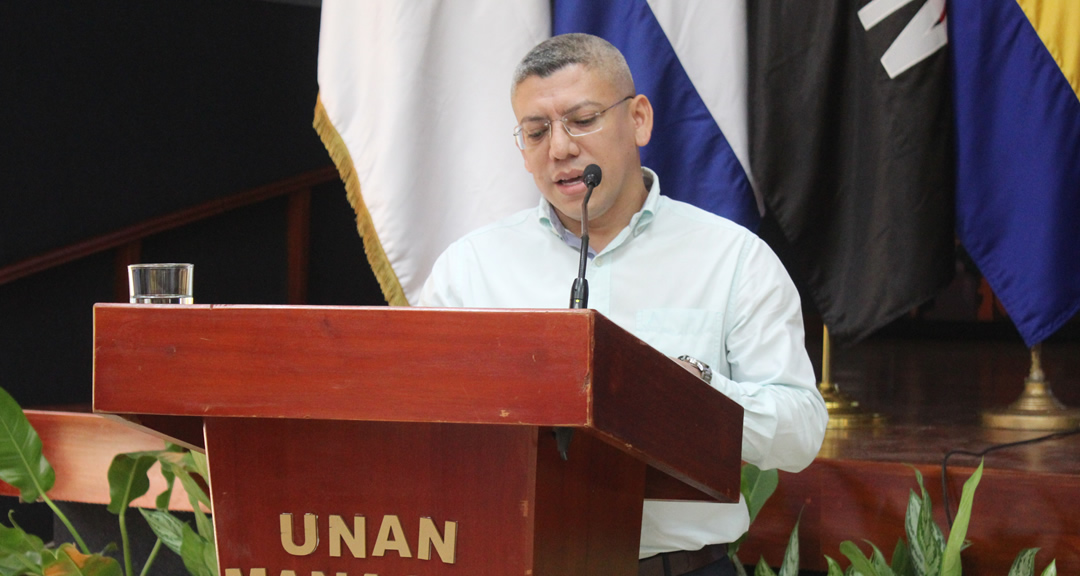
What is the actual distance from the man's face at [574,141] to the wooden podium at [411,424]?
58 centimetres

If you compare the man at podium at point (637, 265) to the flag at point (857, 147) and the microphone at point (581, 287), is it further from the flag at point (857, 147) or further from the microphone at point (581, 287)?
the flag at point (857, 147)

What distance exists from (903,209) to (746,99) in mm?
460

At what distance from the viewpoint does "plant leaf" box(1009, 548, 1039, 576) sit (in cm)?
182

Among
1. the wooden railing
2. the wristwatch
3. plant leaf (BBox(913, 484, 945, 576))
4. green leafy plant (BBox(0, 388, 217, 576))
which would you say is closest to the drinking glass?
the wristwatch

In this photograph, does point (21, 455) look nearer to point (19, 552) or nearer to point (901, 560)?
point (19, 552)

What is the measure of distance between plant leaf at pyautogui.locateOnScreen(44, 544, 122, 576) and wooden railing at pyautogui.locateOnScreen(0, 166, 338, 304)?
1485 mm

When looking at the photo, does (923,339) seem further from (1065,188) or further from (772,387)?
(772,387)

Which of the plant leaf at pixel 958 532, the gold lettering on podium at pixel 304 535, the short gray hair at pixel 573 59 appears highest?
the short gray hair at pixel 573 59

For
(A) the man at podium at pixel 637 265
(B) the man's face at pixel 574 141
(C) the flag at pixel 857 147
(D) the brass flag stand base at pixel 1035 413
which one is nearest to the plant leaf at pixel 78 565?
(A) the man at podium at pixel 637 265

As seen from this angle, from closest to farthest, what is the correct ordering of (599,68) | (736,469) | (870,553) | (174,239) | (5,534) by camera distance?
(736,469)
(599,68)
(5,534)
(870,553)
(174,239)

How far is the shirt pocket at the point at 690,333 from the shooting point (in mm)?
1534

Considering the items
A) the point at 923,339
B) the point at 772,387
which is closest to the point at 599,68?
the point at 772,387

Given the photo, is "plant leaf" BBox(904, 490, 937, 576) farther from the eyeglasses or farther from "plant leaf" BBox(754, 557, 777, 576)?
the eyeglasses

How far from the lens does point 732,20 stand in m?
2.55
